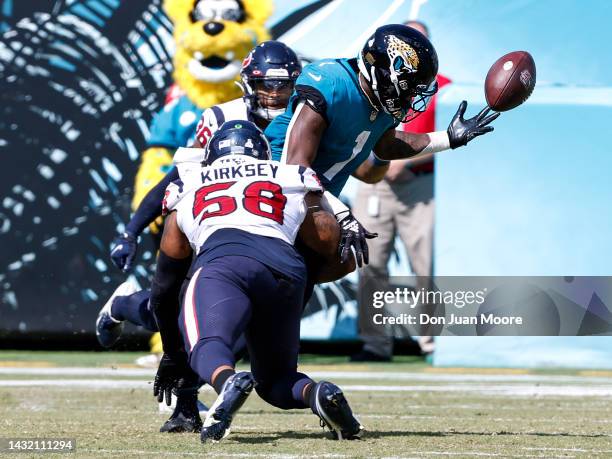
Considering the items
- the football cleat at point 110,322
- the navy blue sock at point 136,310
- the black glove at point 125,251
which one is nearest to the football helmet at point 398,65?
the black glove at point 125,251

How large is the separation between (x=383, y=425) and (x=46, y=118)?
6.09 metres

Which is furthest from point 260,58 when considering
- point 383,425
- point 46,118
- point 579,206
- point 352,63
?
point 46,118

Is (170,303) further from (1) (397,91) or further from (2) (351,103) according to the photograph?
(1) (397,91)

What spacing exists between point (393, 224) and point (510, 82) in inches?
192

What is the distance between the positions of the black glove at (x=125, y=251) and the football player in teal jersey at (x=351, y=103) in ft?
2.58

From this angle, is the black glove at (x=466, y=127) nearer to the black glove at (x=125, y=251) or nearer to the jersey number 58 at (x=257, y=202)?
the jersey number 58 at (x=257, y=202)

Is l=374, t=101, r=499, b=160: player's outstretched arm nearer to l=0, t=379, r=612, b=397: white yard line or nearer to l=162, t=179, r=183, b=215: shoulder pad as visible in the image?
l=162, t=179, r=183, b=215: shoulder pad

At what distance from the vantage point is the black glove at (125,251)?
5516 mm

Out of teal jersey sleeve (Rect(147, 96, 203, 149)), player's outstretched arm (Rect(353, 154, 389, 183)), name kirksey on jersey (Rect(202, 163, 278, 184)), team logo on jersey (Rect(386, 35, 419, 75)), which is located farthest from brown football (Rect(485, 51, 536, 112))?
teal jersey sleeve (Rect(147, 96, 203, 149))

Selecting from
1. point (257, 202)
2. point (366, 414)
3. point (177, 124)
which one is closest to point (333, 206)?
point (257, 202)

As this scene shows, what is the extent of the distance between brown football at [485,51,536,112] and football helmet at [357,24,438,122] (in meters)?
0.42

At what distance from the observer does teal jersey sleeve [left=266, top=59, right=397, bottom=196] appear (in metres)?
5.04

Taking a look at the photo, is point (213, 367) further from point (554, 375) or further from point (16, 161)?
point (16, 161)

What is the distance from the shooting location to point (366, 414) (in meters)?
6.21
